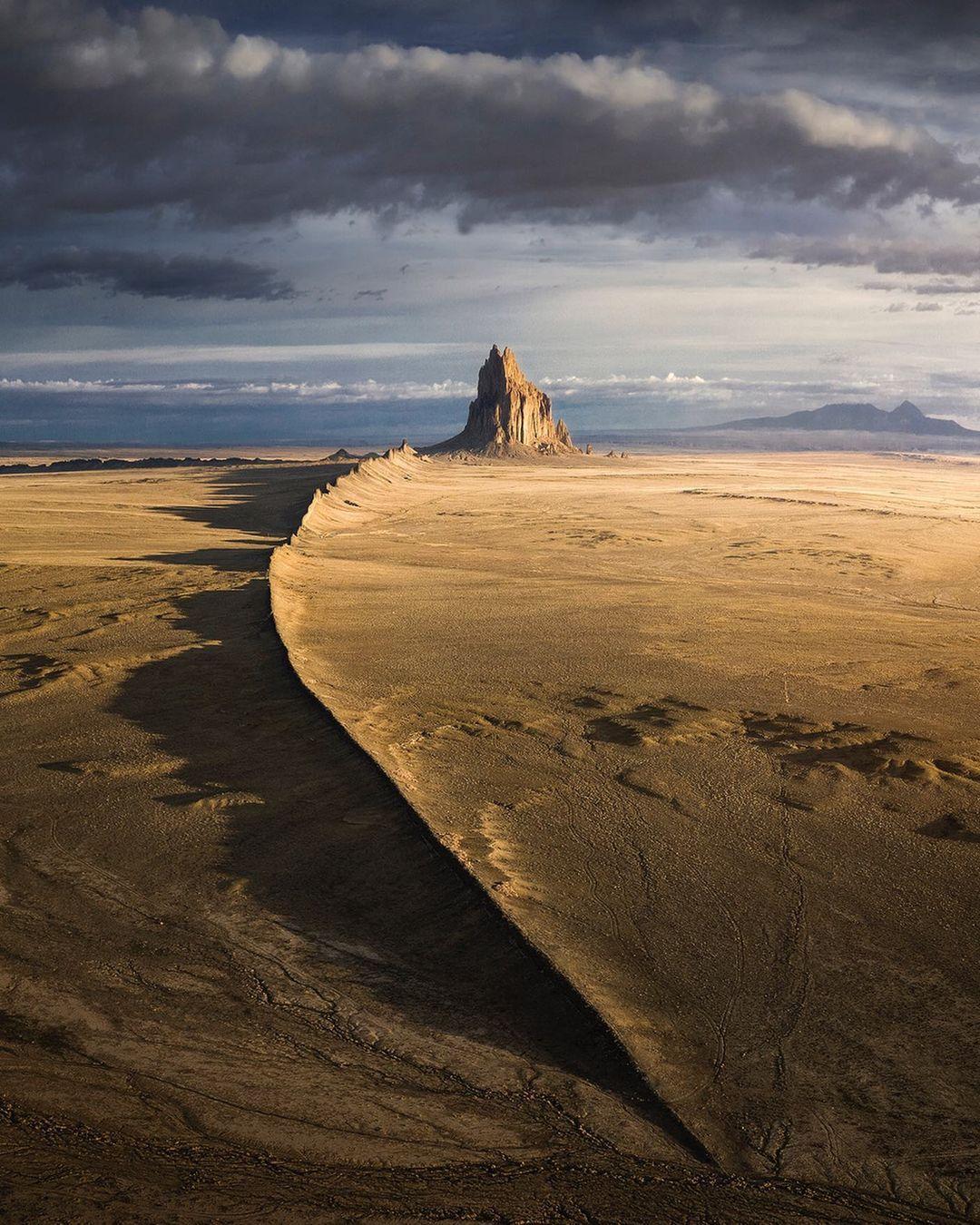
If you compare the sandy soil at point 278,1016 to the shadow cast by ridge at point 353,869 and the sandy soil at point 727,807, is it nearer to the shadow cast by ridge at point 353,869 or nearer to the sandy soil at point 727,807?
the shadow cast by ridge at point 353,869

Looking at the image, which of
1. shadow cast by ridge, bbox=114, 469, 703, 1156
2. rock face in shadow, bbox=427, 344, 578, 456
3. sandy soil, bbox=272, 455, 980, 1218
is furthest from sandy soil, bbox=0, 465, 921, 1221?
rock face in shadow, bbox=427, 344, 578, 456

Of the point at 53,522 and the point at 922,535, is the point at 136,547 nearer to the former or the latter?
the point at 53,522

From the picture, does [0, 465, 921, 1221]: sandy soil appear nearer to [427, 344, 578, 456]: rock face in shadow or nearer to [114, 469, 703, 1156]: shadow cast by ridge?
[114, 469, 703, 1156]: shadow cast by ridge

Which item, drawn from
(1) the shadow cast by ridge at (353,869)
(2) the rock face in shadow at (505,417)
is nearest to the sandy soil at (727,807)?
(1) the shadow cast by ridge at (353,869)

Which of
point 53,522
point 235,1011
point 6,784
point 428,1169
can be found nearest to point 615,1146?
point 428,1169

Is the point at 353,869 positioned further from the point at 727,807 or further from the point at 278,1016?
the point at 727,807
